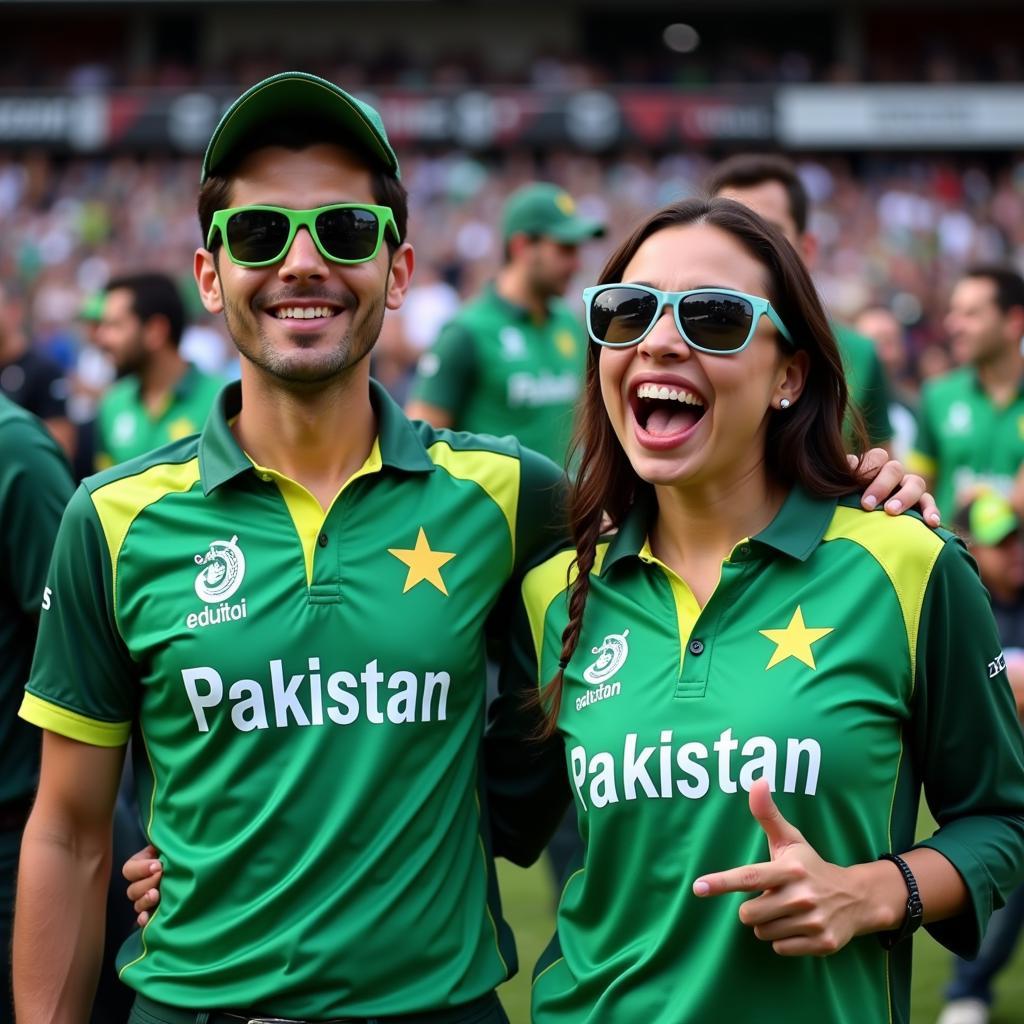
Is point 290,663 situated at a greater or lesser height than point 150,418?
lesser

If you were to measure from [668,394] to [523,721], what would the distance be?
0.67m

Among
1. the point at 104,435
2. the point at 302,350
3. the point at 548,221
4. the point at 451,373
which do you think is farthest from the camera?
the point at 104,435

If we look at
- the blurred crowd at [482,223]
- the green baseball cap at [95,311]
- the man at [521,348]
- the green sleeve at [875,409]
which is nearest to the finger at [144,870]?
the green sleeve at [875,409]

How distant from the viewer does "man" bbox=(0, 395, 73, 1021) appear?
9.72ft

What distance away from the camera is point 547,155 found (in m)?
24.7

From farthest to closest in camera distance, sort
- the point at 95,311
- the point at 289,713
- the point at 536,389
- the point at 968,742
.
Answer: the point at 95,311 → the point at 536,389 → the point at 289,713 → the point at 968,742

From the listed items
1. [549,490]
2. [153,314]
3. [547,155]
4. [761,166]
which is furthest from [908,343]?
[549,490]

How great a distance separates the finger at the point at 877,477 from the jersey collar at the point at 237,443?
74 cm

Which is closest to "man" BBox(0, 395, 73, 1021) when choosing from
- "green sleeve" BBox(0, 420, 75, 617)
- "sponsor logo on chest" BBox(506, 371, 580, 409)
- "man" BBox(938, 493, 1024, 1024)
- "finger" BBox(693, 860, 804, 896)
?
"green sleeve" BBox(0, 420, 75, 617)

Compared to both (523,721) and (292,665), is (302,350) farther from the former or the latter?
(523,721)

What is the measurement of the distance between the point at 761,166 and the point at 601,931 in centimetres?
339

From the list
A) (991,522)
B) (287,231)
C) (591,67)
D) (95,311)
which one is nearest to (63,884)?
(287,231)

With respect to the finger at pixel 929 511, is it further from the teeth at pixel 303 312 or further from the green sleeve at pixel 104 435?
the green sleeve at pixel 104 435

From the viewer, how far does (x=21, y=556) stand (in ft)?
9.73
